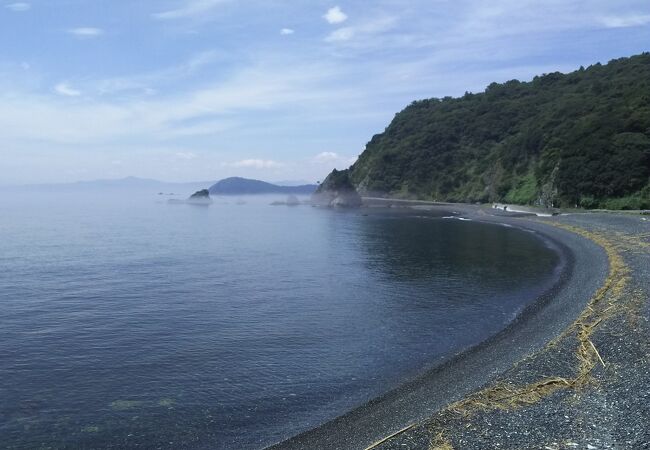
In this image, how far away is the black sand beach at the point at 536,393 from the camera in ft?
43.1

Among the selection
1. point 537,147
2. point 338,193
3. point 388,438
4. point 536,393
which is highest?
point 537,147

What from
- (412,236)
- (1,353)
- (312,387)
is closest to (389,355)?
(312,387)

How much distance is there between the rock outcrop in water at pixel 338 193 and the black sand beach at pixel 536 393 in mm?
140814

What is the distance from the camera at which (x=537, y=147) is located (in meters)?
120

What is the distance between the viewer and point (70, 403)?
18094 millimetres

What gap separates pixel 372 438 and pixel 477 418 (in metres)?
3.18

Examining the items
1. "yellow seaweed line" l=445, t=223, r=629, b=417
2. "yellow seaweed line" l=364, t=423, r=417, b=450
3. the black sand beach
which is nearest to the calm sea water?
the black sand beach

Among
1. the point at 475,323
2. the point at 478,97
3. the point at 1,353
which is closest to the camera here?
the point at 1,353

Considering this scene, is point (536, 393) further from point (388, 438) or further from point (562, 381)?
point (388, 438)

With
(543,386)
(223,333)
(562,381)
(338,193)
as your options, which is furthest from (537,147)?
(543,386)

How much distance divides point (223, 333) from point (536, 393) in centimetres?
1656

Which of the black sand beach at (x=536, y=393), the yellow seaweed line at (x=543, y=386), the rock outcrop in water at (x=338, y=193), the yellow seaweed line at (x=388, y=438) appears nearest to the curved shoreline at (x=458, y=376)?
Result: the black sand beach at (x=536, y=393)

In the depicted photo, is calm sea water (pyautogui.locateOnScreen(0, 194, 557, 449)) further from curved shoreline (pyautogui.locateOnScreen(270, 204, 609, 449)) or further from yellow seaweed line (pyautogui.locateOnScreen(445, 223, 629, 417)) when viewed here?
yellow seaweed line (pyautogui.locateOnScreen(445, 223, 629, 417))

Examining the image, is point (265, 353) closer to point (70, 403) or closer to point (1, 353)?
point (70, 403)
